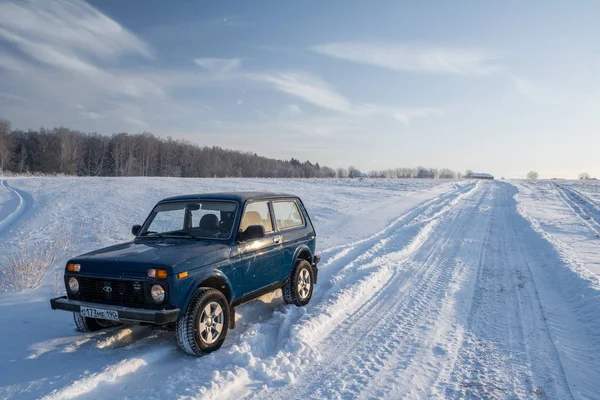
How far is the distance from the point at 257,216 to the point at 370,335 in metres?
2.27

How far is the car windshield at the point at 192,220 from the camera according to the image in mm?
5398

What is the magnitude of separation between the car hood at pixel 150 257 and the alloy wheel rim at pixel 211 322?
528mm

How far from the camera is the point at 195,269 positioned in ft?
14.5

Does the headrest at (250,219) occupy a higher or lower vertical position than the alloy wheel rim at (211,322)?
higher

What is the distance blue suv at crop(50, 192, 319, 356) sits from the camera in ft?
13.8

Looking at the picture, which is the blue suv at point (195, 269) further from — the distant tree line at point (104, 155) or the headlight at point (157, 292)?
the distant tree line at point (104, 155)

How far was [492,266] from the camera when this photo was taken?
898 centimetres

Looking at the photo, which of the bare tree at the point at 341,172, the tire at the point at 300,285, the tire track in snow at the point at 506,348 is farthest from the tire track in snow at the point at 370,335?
the bare tree at the point at 341,172

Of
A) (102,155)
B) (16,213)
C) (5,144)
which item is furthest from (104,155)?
(16,213)

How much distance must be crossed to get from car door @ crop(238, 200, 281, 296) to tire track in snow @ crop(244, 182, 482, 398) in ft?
3.90

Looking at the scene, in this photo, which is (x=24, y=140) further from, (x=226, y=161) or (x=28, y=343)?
(x=28, y=343)

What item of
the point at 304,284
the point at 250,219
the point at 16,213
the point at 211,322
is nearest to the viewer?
the point at 211,322

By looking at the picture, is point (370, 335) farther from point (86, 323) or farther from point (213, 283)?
point (86, 323)

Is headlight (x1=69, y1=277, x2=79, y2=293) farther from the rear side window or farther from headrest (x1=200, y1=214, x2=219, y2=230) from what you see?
the rear side window
